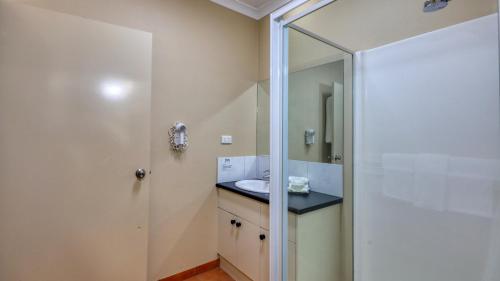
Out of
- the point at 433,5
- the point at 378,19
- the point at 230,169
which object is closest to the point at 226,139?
the point at 230,169

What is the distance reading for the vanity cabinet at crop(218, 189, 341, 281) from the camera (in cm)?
149

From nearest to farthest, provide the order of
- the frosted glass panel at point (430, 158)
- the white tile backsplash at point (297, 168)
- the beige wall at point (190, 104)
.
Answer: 1. the frosted glass panel at point (430, 158)
2. the white tile backsplash at point (297, 168)
3. the beige wall at point (190, 104)

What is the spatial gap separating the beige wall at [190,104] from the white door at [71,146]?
6.9 inches

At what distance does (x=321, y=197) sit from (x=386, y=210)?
40 centimetres

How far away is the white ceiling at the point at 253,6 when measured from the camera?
2.32 meters

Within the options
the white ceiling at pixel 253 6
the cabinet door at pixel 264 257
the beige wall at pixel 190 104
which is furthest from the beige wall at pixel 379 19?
the cabinet door at pixel 264 257

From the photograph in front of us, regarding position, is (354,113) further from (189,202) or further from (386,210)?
(189,202)

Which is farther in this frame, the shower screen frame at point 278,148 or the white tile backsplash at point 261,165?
the white tile backsplash at point 261,165

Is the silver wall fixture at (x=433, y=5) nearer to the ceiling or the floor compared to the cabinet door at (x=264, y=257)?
nearer to the ceiling

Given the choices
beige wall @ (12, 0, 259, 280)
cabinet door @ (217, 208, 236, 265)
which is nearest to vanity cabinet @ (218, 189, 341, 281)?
cabinet door @ (217, 208, 236, 265)

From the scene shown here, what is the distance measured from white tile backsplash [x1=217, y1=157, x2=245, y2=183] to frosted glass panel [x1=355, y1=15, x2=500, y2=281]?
45.1 inches

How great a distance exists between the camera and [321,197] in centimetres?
171

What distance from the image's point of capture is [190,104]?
6.88 ft

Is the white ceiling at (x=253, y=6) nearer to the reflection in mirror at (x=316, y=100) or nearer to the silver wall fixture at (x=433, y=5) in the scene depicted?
the reflection in mirror at (x=316, y=100)
